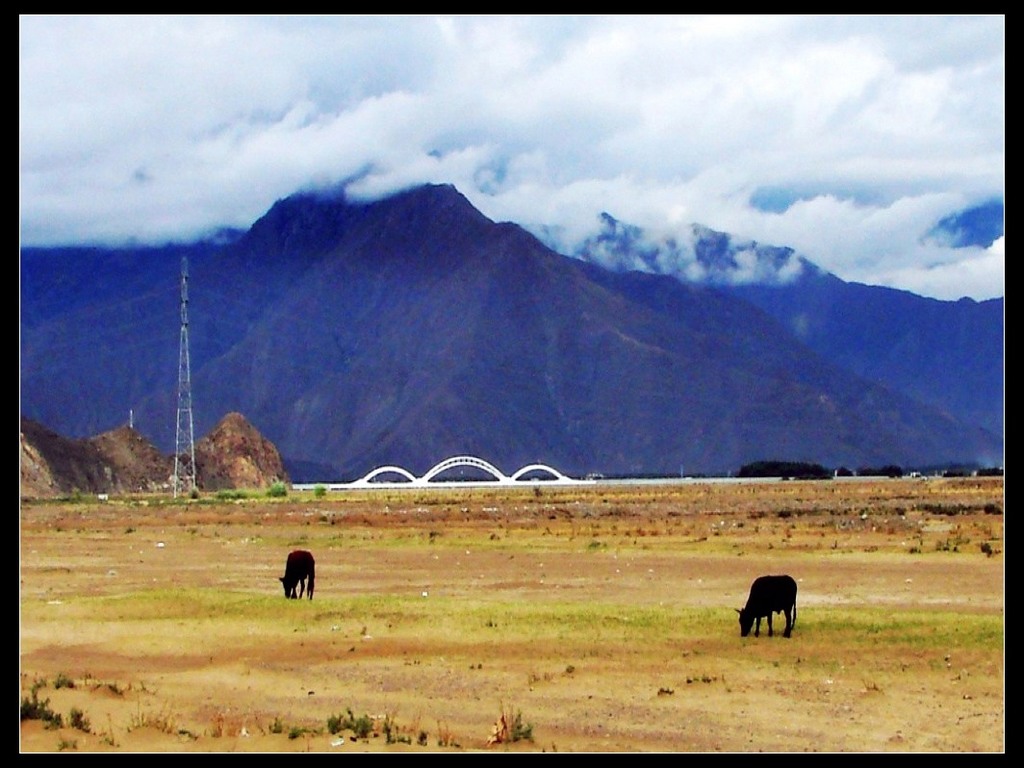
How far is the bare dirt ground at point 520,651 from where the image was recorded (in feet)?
51.7

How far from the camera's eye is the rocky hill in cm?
13075

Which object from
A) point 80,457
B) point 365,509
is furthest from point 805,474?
point 365,509

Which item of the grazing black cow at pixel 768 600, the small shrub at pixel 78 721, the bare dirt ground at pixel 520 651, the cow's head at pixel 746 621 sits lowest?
the bare dirt ground at pixel 520 651

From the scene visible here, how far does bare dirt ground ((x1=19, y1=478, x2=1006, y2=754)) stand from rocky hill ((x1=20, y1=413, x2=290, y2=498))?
90.3 m

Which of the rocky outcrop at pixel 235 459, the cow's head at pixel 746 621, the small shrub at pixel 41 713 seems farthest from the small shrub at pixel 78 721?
the rocky outcrop at pixel 235 459

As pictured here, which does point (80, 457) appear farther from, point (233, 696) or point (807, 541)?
point (233, 696)

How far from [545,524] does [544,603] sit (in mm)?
33908

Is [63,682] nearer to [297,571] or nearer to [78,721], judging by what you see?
[78,721]

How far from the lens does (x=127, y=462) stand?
488ft

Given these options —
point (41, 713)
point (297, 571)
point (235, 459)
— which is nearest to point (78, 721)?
point (41, 713)

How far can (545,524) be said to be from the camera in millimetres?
62156

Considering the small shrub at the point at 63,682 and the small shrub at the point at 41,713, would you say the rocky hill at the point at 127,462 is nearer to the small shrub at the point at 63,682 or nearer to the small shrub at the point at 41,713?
the small shrub at the point at 63,682

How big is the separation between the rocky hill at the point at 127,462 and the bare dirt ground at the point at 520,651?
296ft
